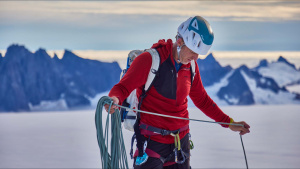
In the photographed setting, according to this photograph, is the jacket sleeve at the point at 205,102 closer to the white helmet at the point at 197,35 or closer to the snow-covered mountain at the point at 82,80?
the white helmet at the point at 197,35

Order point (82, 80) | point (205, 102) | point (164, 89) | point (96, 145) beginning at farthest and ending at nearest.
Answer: point (82, 80), point (96, 145), point (205, 102), point (164, 89)

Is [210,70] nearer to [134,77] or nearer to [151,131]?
[151,131]

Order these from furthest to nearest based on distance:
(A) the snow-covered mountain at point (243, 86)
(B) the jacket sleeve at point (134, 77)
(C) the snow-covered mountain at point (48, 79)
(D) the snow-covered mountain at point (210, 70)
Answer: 1. (D) the snow-covered mountain at point (210, 70)
2. (A) the snow-covered mountain at point (243, 86)
3. (C) the snow-covered mountain at point (48, 79)
4. (B) the jacket sleeve at point (134, 77)

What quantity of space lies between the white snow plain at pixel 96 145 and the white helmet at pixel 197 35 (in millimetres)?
2449

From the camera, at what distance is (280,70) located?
1245 cm

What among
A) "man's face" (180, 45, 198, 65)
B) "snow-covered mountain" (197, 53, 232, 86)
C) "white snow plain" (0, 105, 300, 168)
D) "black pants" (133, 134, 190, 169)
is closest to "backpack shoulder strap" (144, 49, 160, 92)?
"man's face" (180, 45, 198, 65)

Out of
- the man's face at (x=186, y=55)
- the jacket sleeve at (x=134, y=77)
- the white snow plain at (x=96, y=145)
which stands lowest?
the white snow plain at (x=96, y=145)

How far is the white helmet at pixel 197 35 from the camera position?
2252mm

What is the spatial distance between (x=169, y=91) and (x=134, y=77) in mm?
202

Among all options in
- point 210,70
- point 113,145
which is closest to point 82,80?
point 210,70

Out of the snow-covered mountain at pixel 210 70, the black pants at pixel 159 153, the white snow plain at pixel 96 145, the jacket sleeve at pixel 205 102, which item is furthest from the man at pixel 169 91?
the snow-covered mountain at pixel 210 70

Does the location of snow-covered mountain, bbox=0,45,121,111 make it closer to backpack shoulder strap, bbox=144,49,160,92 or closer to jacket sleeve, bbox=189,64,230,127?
jacket sleeve, bbox=189,64,230,127

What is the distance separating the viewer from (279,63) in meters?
12.5

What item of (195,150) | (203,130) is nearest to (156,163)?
(195,150)
